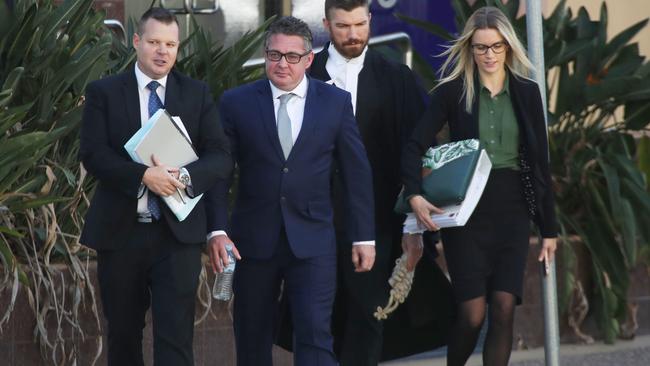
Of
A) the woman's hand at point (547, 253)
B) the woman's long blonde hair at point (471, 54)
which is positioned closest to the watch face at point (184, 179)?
the woman's long blonde hair at point (471, 54)

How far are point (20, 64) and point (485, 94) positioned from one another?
89.1 inches

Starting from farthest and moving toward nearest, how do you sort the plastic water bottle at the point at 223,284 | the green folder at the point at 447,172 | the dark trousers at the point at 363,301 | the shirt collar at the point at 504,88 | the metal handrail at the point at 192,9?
the metal handrail at the point at 192,9 → the dark trousers at the point at 363,301 → the shirt collar at the point at 504,88 → the green folder at the point at 447,172 → the plastic water bottle at the point at 223,284

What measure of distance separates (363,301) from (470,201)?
71 cm

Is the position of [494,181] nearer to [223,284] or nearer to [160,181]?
[223,284]

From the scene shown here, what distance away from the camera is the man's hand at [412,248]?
701 centimetres

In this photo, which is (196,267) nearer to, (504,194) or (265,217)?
(265,217)

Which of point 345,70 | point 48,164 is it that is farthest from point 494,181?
point 48,164

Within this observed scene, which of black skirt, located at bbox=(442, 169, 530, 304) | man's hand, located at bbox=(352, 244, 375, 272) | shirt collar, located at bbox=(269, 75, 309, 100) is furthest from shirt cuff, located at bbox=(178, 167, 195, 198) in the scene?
black skirt, located at bbox=(442, 169, 530, 304)

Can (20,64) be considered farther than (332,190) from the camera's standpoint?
Yes

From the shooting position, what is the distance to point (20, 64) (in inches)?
304

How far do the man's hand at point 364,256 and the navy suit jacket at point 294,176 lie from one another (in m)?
0.04

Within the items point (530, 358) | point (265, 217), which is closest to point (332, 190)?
point (265, 217)

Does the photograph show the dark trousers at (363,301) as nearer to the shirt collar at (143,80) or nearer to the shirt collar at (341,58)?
the shirt collar at (341,58)

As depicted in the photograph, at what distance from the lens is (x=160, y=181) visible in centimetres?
600
